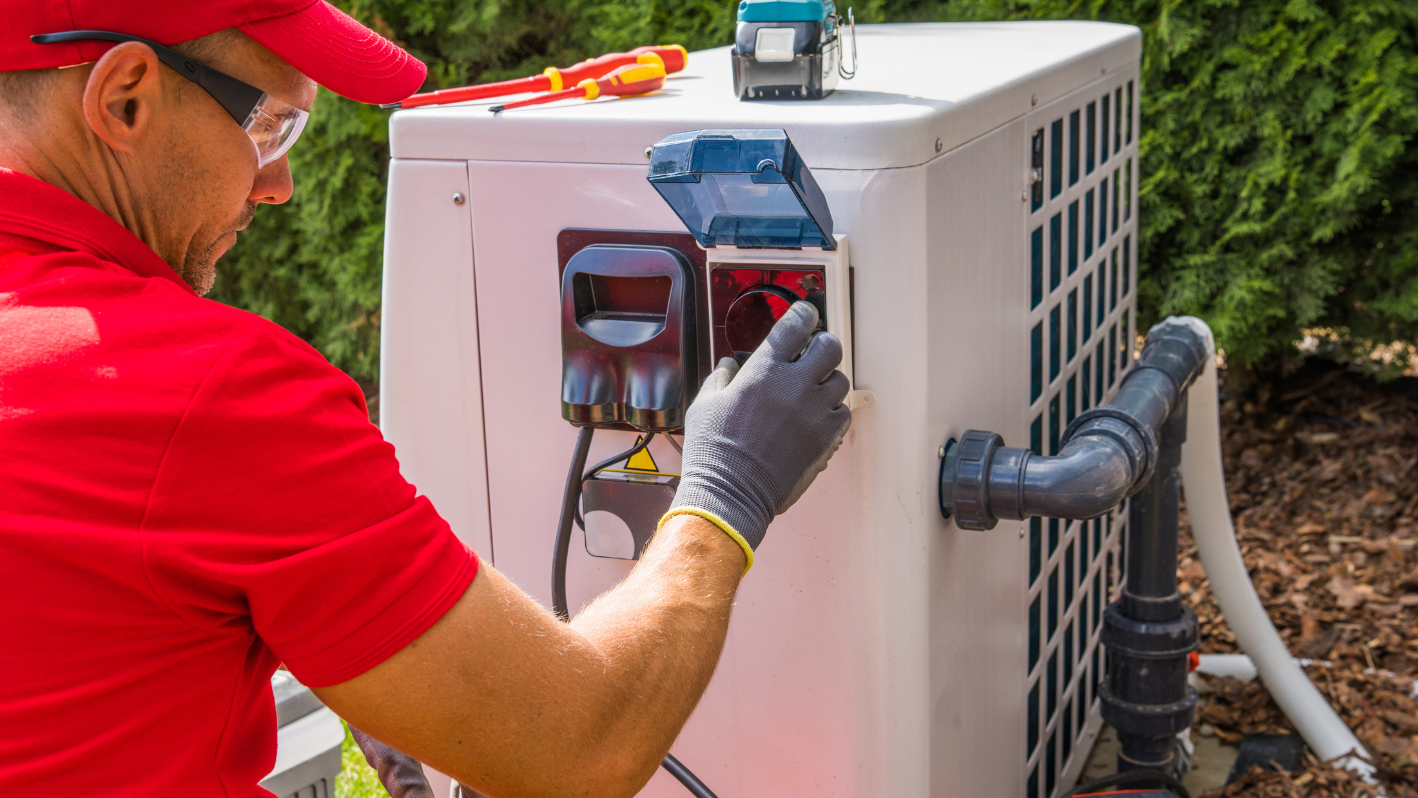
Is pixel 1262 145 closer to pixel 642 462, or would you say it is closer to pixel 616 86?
pixel 616 86

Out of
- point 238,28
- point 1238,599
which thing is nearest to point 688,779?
point 238,28

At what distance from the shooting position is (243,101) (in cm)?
106

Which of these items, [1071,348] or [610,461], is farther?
[1071,348]

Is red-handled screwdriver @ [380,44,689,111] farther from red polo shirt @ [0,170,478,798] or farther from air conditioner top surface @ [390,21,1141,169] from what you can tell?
red polo shirt @ [0,170,478,798]

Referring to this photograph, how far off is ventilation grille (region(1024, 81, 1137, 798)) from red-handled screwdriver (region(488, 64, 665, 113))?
0.50 metres

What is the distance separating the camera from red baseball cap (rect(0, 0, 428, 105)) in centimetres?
94

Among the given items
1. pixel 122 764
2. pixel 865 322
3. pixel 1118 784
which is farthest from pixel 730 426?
pixel 1118 784

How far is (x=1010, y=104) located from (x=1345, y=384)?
8.97ft

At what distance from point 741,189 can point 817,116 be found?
0.40ft

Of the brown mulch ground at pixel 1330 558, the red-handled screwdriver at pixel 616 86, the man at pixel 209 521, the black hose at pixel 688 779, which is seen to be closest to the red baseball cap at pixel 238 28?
the man at pixel 209 521

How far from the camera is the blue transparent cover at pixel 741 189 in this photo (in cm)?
115

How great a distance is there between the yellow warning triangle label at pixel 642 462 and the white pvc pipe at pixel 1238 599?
1.21m

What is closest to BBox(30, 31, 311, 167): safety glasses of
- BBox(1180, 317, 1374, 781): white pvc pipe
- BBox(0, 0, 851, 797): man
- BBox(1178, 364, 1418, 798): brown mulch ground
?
BBox(0, 0, 851, 797): man

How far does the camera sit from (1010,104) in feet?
4.92
